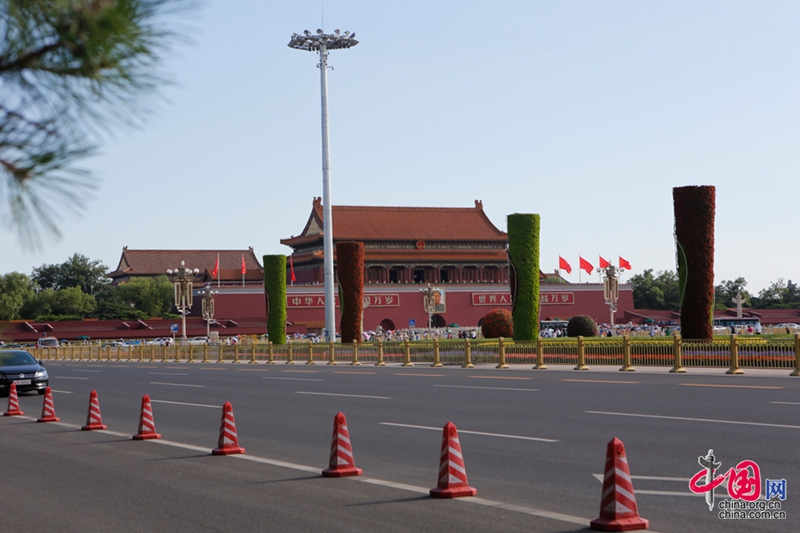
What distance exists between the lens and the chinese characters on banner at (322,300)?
69.6 metres

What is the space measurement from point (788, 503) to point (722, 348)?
1823 centimetres

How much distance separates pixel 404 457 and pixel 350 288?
33.4 m

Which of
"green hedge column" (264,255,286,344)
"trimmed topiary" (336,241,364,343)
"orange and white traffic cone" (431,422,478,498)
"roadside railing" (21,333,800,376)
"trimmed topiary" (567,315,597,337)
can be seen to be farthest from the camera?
"green hedge column" (264,255,286,344)

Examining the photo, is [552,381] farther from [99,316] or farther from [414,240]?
[99,316]

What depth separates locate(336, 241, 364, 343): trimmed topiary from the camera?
144 ft

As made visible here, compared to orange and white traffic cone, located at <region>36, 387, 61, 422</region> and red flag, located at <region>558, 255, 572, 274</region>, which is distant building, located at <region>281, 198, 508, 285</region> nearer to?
red flag, located at <region>558, 255, 572, 274</region>

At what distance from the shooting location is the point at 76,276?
304 ft

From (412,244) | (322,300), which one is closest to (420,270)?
(412,244)

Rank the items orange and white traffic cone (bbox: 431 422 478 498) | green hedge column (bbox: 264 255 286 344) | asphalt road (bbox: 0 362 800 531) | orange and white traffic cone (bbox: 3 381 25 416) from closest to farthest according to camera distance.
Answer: asphalt road (bbox: 0 362 800 531)
orange and white traffic cone (bbox: 431 422 478 498)
orange and white traffic cone (bbox: 3 381 25 416)
green hedge column (bbox: 264 255 286 344)

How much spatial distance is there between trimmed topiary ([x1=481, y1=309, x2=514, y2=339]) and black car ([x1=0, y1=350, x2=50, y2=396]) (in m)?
25.2

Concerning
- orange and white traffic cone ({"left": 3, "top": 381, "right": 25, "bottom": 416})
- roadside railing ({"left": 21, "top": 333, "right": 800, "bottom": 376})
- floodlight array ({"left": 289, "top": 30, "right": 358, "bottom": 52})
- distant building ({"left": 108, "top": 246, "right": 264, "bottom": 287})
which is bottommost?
orange and white traffic cone ({"left": 3, "top": 381, "right": 25, "bottom": 416})

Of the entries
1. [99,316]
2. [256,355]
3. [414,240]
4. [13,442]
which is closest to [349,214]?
[414,240]

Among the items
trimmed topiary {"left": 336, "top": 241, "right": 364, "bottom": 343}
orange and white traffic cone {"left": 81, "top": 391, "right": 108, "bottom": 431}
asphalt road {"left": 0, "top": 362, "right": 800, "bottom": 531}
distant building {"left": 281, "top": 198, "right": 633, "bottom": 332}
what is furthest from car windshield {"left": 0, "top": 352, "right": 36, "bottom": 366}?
distant building {"left": 281, "top": 198, "right": 633, "bottom": 332}

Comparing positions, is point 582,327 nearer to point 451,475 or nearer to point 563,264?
point 563,264
